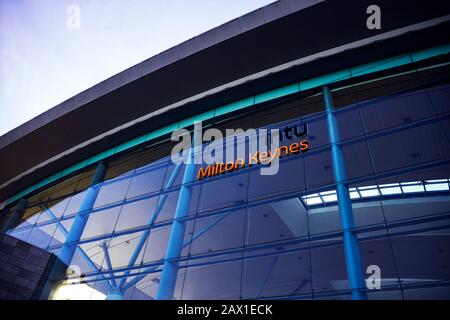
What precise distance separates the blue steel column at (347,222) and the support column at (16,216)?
59.2 ft

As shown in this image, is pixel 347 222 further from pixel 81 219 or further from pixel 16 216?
pixel 16 216

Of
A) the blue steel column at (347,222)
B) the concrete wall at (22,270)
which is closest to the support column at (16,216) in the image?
the concrete wall at (22,270)

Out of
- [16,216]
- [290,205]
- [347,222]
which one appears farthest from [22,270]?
[290,205]

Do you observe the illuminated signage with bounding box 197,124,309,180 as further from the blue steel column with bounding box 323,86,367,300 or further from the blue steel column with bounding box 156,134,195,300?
the blue steel column with bounding box 323,86,367,300

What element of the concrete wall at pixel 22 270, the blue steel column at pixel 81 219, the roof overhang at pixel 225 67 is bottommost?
the concrete wall at pixel 22 270

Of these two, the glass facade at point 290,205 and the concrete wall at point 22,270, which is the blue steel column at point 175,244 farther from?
the concrete wall at point 22,270

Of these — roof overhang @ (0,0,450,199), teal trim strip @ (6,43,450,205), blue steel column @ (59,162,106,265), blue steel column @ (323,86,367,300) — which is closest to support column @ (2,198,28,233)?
teal trim strip @ (6,43,450,205)

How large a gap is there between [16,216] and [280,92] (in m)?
17.0

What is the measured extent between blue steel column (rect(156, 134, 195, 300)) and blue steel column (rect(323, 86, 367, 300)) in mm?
5817

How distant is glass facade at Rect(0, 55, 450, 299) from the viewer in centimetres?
1240

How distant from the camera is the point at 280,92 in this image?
1532 cm

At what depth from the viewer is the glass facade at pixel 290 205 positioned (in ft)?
40.7

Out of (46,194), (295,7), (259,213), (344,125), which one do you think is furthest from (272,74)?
(46,194)
